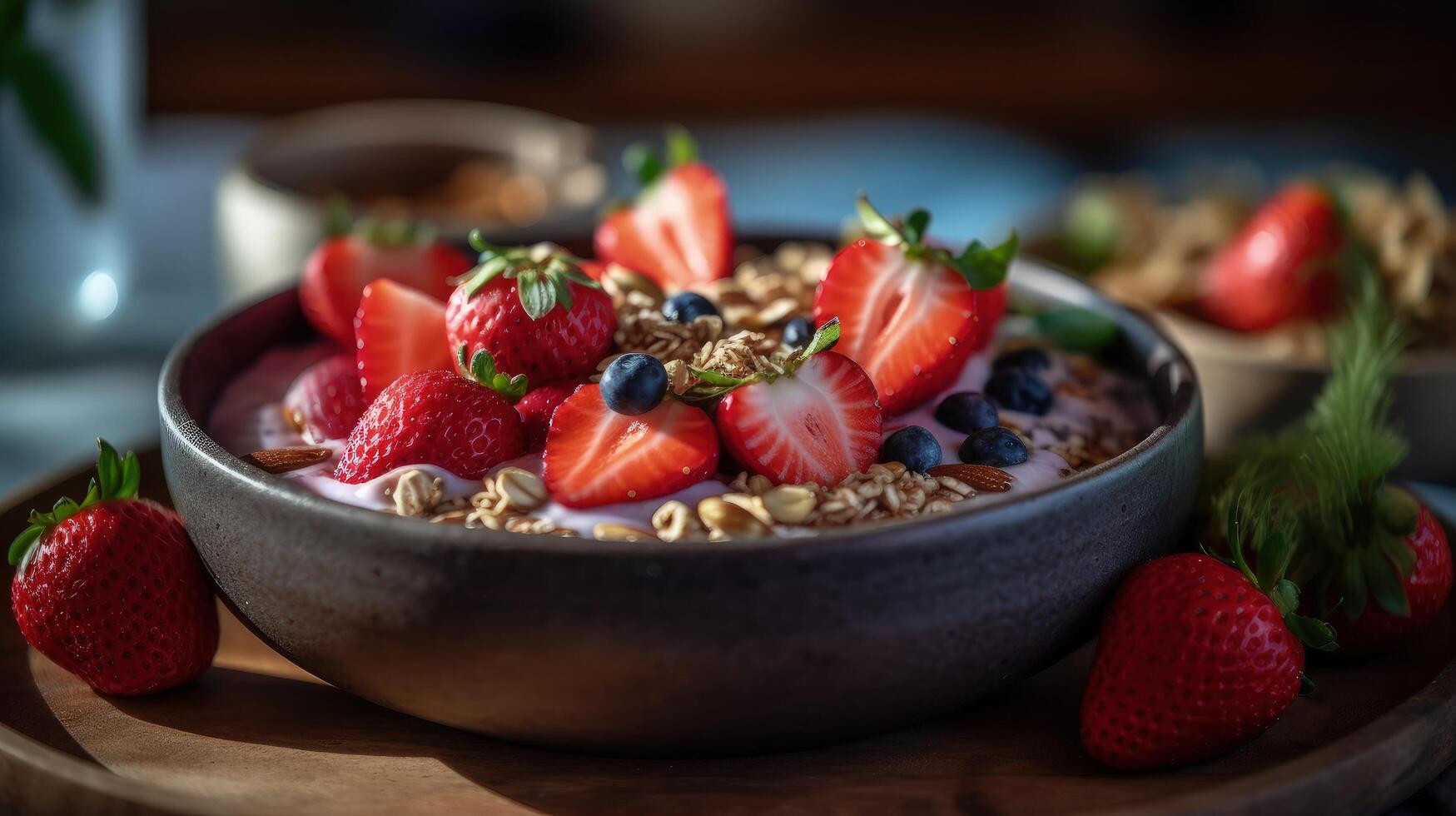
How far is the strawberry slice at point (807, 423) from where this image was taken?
38.3 inches

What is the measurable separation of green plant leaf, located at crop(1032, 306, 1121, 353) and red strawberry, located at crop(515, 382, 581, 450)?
0.46 meters

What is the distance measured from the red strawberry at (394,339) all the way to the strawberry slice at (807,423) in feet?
0.95

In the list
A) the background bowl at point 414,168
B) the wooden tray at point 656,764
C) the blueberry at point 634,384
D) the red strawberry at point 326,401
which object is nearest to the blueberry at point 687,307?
the blueberry at point 634,384

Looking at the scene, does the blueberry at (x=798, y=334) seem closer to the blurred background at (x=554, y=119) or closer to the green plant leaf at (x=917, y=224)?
the green plant leaf at (x=917, y=224)

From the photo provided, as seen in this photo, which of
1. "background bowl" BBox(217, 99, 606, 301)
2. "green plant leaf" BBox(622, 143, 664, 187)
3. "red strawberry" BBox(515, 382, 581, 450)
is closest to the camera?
"red strawberry" BBox(515, 382, 581, 450)

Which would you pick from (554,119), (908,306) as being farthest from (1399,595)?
(554,119)

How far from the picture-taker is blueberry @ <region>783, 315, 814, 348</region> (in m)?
1.12

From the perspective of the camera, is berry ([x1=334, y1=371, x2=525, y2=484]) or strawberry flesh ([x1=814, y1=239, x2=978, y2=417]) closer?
berry ([x1=334, y1=371, x2=525, y2=484])

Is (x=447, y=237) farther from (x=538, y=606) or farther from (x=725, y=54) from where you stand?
(x=725, y=54)

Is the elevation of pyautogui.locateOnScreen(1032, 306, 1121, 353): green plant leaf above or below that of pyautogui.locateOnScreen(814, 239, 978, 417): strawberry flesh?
below

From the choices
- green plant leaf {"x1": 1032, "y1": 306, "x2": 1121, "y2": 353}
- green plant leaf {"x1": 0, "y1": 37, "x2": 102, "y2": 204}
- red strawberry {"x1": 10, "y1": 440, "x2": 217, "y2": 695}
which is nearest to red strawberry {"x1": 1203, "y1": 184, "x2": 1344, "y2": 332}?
green plant leaf {"x1": 1032, "y1": 306, "x2": 1121, "y2": 353}

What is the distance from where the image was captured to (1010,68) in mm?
3850

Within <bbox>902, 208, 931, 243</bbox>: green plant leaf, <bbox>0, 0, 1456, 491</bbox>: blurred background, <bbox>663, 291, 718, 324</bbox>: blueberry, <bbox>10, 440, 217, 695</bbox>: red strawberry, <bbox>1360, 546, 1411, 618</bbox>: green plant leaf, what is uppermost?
<bbox>902, 208, 931, 243</bbox>: green plant leaf

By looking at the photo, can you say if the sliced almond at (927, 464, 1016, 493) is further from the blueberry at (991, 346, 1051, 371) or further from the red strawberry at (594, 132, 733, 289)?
the red strawberry at (594, 132, 733, 289)
